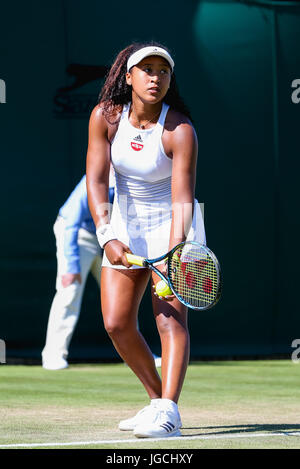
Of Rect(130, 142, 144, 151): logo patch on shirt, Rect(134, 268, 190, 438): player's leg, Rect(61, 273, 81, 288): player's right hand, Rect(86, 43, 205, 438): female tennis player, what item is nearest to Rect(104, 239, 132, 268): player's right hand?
Rect(86, 43, 205, 438): female tennis player

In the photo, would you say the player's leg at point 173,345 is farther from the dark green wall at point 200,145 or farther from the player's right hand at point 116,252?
the dark green wall at point 200,145

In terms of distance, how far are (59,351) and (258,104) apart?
293 cm

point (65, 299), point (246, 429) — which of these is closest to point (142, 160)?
point (246, 429)

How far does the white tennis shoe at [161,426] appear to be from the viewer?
14.1ft

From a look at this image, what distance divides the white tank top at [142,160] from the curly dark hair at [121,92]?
6 centimetres

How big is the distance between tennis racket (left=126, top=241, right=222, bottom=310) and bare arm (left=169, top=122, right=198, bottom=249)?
0.14m

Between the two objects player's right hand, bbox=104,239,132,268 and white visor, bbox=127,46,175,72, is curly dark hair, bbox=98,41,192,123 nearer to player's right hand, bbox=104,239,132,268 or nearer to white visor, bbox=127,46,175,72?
white visor, bbox=127,46,175,72

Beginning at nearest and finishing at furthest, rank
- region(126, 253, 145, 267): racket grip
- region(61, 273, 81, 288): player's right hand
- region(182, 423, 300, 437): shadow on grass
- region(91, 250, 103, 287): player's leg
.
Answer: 1. region(126, 253, 145, 267): racket grip
2. region(182, 423, 300, 437): shadow on grass
3. region(61, 273, 81, 288): player's right hand
4. region(91, 250, 103, 287): player's leg

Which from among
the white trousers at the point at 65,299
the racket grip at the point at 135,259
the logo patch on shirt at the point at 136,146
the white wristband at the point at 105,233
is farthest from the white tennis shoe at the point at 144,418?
the white trousers at the point at 65,299

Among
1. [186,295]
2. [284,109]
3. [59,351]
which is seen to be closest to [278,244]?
[284,109]

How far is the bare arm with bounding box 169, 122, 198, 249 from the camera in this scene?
4.50 metres

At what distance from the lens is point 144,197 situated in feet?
15.5
